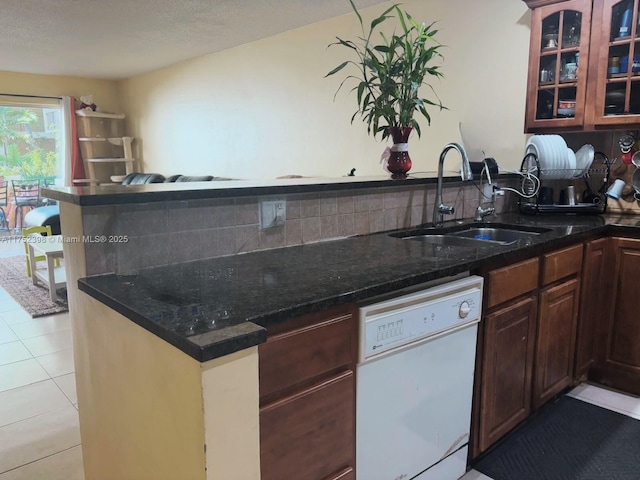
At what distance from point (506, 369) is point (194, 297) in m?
1.31

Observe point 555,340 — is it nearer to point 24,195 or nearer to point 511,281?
point 511,281

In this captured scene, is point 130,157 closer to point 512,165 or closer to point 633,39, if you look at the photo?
point 512,165

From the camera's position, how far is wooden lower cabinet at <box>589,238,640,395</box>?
2.40m

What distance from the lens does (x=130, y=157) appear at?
748 centimetres

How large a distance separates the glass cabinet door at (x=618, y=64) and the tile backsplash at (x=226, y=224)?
1.11 meters

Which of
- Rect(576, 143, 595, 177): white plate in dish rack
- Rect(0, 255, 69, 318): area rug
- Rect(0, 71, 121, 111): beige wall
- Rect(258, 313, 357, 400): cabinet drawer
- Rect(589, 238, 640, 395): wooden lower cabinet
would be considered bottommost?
Rect(0, 255, 69, 318): area rug

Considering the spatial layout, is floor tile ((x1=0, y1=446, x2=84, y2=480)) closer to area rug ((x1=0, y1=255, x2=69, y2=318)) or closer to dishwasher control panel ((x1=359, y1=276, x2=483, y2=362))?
dishwasher control panel ((x1=359, y1=276, x2=483, y2=362))

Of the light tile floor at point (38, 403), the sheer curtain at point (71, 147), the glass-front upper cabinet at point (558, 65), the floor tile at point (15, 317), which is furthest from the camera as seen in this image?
the sheer curtain at point (71, 147)

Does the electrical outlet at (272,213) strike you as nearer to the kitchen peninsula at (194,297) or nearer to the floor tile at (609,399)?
the kitchen peninsula at (194,297)

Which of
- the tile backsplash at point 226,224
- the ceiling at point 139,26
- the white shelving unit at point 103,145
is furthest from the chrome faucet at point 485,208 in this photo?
the white shelving unit at point 103,145

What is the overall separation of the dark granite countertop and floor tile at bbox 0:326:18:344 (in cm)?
248

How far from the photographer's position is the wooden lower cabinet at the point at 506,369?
179 centimetres

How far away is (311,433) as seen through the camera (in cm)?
121

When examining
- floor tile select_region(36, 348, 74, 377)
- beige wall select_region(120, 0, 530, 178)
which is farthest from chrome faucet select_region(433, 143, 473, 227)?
floor tile select_region(36, 348, 74, 377)
